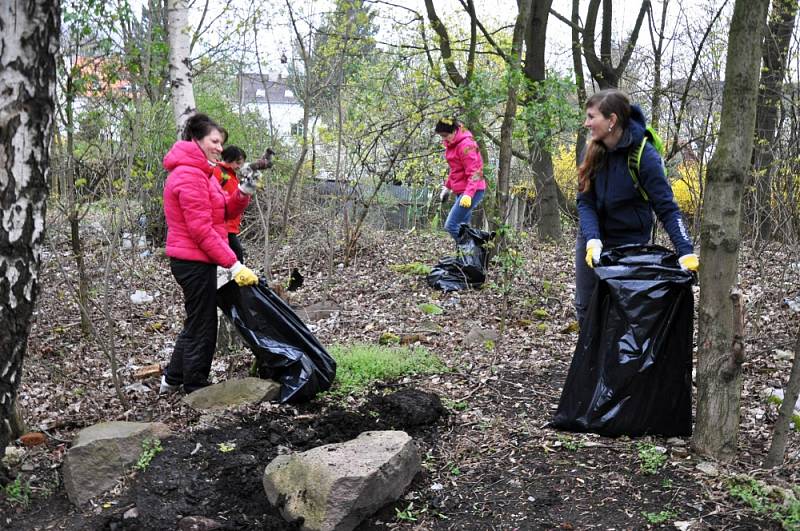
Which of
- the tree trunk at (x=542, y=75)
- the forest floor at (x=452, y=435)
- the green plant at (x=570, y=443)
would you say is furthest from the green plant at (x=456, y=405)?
the tree trunk at (x=542, y=75)

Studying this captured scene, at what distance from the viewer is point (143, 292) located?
7250mm

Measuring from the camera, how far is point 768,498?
2619mm

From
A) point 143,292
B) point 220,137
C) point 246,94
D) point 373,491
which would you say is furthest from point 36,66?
point 246,94

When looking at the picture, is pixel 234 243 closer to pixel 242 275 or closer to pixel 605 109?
pixel 242 275

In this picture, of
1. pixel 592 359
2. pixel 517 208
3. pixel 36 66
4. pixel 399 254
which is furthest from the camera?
pixel 399 254

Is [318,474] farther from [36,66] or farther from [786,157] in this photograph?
[786,157]

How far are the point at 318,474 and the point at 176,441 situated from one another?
1.07 metres

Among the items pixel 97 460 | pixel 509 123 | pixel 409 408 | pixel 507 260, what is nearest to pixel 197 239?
pixel 97 460

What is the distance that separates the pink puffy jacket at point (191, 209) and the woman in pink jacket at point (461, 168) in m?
2.97

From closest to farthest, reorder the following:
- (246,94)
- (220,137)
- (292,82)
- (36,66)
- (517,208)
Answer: (36,66) → (220,137) → (292,82) → (517,208) → (246,94)

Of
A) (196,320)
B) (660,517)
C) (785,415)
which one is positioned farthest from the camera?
(196,320)

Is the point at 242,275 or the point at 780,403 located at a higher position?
the point at 242,275

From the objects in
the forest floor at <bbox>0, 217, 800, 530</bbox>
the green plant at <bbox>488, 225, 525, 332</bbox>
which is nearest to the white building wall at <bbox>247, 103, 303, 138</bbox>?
the forest floor at <bbox>0, 217, 800, 530</bbox>

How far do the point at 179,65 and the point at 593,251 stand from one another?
3.60 metres
